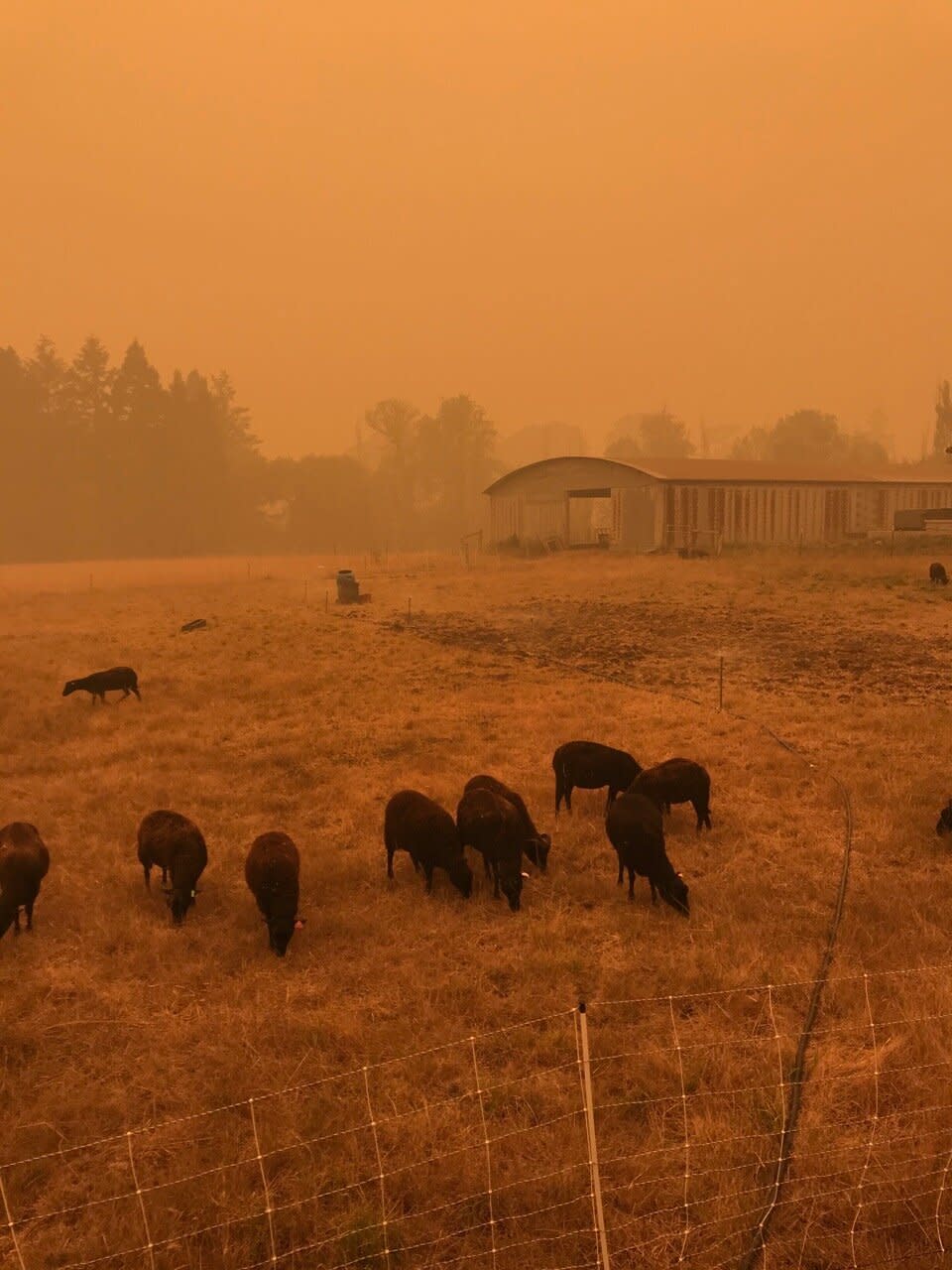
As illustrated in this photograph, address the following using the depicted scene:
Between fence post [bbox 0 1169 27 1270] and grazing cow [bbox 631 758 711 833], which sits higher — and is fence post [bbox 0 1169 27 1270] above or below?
below

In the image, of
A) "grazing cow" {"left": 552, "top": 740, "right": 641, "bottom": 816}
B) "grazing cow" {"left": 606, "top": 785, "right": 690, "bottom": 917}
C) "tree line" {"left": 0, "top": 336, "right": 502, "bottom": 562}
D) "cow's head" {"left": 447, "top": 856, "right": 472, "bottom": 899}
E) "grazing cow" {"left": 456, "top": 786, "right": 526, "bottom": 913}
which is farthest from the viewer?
"tree line" {"left": 0, "top": 336, "right": 502, "bottom": 562}

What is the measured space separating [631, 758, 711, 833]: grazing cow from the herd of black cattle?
1cm

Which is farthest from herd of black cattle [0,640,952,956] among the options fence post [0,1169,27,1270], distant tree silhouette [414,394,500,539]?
distant tree silhouette [414,394,500,539]

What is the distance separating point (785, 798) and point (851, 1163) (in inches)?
250

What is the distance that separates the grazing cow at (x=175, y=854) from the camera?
8.38m

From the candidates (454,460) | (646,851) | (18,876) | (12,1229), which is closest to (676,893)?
(646,851)

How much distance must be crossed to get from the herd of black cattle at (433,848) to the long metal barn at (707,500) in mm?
29712

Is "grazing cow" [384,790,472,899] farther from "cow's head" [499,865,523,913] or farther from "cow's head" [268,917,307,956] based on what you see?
"cow's head" [268,917,307,956]

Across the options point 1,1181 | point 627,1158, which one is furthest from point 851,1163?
point 1,1181

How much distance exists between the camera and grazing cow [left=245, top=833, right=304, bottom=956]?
25.3ft

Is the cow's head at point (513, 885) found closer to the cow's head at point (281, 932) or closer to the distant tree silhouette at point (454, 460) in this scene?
the cow's head at point (281, 932)

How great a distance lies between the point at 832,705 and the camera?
1520 cm

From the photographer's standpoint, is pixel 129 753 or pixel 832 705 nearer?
pixel 129 753

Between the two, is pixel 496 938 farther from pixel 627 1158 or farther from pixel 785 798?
pixel 785 798
